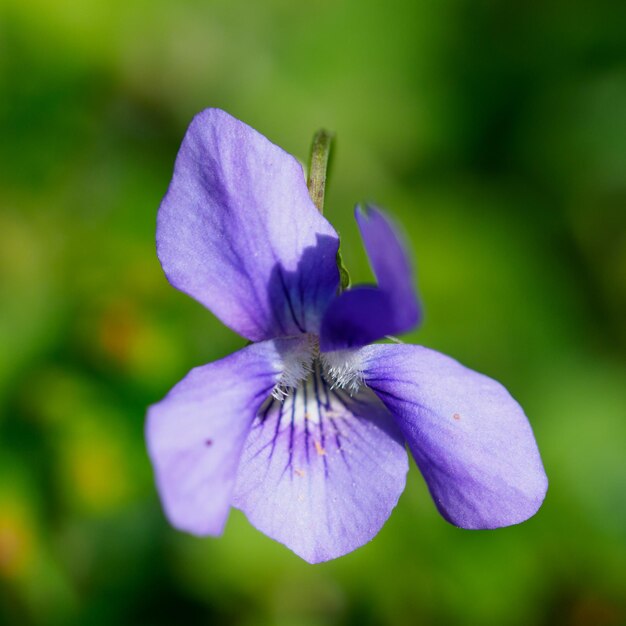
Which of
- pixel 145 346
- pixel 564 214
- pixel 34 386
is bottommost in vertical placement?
pixel 34 386

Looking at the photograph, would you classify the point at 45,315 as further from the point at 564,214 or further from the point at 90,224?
the point at 564,214

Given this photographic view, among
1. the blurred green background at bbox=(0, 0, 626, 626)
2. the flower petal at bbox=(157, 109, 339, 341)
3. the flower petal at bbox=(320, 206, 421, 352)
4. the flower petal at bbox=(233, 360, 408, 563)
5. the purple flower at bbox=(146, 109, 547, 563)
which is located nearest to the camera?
the flower petal at bbox=(320, 206, 421, 352)

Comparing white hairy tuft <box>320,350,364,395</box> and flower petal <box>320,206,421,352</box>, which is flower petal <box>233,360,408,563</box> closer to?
white hairy tuft <box>320,350,364,395</box>

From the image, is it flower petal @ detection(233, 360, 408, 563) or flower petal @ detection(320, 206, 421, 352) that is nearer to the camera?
flower petal @ detection(320, 206, 421, 352)

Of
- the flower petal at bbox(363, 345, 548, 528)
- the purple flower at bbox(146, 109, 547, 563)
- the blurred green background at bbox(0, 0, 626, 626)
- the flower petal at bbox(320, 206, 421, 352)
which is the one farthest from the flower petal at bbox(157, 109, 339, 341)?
the blurred green background at bbox(0, 0, 626, 626)

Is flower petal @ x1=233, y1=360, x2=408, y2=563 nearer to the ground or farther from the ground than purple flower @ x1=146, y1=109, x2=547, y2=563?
nearer to the ground

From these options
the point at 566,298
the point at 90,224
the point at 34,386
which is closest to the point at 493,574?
the point at 566,298

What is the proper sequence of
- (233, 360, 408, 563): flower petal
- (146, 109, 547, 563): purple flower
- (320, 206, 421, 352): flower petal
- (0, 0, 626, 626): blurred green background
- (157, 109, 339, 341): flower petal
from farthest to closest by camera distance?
(0, 0, 626, 626): blurred green background → (233, 360, 408, 563): flower petal → (157, 109, 339, 341): flower petal → (146, 109, 547, 563): purple flower → (320, 206, 421, 352): flower petal

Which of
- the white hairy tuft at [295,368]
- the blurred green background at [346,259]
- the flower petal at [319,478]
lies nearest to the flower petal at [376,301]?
the white hairy tuft at [295,368]
